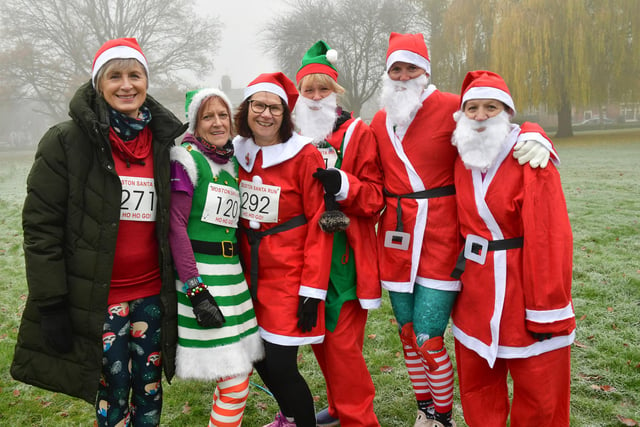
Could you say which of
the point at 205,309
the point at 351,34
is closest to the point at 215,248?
the point at 205,309

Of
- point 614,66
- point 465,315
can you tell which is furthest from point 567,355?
point 614,66

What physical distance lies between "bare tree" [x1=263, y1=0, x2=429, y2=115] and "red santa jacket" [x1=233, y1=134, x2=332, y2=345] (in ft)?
90.3

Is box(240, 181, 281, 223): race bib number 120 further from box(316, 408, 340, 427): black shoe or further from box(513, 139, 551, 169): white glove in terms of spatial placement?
box(316, 408, 340, 427): black shoe

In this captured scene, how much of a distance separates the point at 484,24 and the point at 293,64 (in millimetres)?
12535

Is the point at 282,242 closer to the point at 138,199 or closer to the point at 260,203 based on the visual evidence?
the point at 260,203

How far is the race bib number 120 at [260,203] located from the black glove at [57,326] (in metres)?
0.99

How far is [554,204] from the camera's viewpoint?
2152 millimetres

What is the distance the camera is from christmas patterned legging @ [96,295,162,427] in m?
2.15

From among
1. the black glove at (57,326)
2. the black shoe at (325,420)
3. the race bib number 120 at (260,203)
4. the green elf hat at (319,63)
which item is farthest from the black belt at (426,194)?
the black glove at (57,326)

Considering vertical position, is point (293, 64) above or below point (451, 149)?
above

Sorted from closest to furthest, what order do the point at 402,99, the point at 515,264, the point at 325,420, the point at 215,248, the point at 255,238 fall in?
the point at 515,264
the point at 215,248
the point at 255,238
the point at 402,99
the point at 325,420

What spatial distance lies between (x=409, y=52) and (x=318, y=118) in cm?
66

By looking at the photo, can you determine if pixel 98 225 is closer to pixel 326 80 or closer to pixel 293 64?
pixel 326 80

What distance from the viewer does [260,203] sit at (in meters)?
2.56
